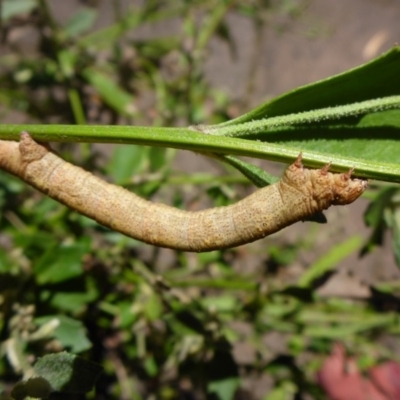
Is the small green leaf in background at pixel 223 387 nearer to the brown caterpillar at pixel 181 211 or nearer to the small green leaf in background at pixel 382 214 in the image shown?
the small green leaf in background at pixel 382 214

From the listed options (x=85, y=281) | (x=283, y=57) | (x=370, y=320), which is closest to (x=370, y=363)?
(x=370, y=320)

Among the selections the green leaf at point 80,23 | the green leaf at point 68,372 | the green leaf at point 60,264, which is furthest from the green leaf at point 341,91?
the green leaf at point 80,23

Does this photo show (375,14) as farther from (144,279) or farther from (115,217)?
(115,217)

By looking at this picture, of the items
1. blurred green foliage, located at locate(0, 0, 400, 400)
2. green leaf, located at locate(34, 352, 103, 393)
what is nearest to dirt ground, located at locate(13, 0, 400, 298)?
blurred green foliage, located at locate(0, 0, 400, 400)

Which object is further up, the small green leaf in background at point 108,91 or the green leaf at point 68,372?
the small green leaf in background at point 108,91

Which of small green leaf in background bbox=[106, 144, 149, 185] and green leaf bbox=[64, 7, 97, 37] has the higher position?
green leaf bbox=[64, 7, 97, 37]

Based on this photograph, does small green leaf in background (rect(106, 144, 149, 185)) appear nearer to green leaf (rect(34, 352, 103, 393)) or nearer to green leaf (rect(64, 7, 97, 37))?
green leaf (rect(64, 7, 97, 37))

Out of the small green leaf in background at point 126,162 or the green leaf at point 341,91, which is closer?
the green leaf at point 341,91
